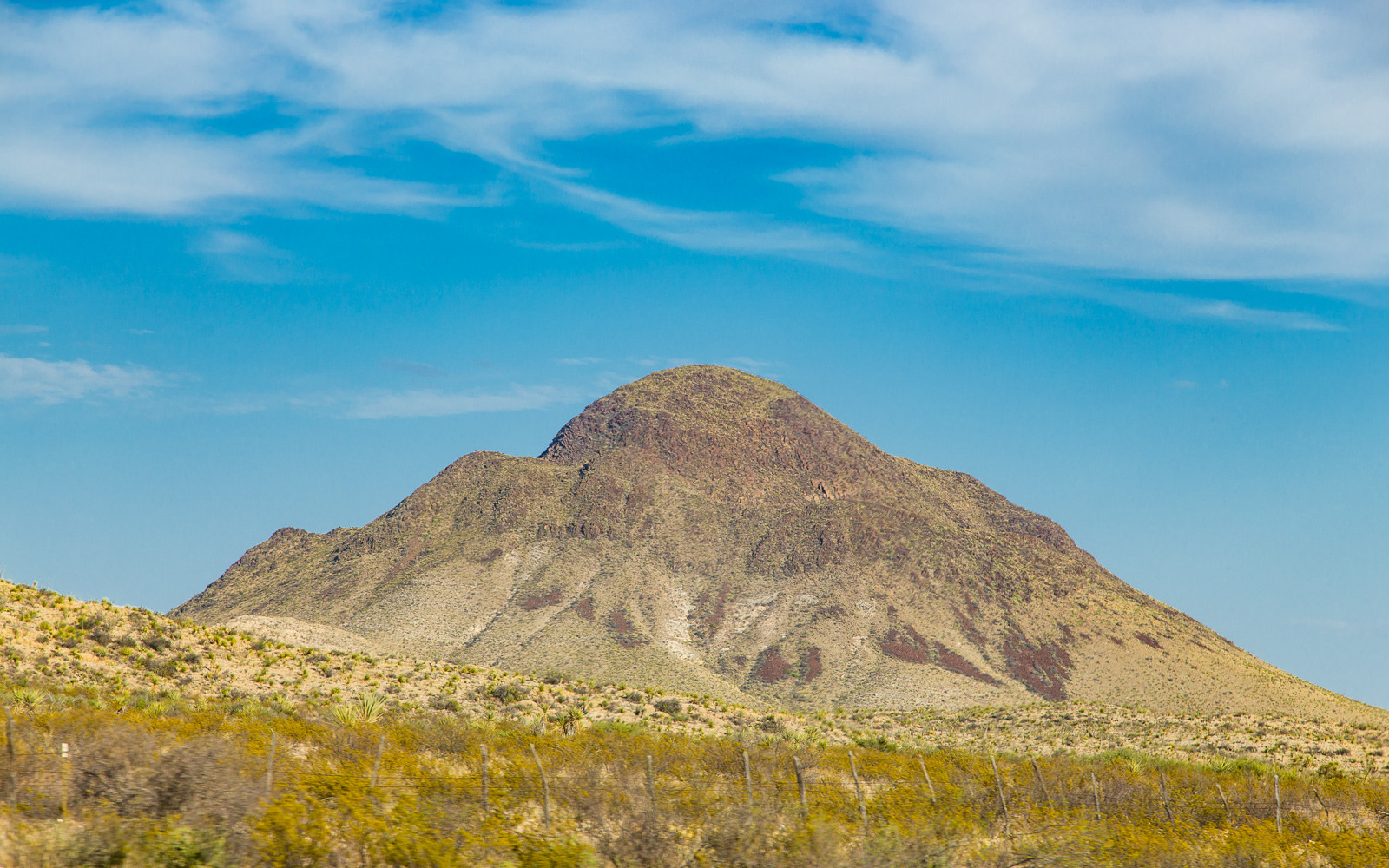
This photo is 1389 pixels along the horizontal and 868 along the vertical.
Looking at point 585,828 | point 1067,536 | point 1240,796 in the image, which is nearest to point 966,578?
point 1067,536

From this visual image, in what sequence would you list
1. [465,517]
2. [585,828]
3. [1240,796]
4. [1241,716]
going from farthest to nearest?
[465,517] < [1241,716] < [1240,796] < [585,828]

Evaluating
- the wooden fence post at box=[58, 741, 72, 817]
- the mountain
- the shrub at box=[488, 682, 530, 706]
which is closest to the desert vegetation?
the wooden fence post at box=[58, 741, 72, 817]

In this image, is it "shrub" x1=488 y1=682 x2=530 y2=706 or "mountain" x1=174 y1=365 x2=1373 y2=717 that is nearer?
"shrub" x1=488 y1=682 x2=530 y2=706

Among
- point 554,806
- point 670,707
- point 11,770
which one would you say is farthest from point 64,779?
point 670,707

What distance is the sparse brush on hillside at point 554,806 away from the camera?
473 inches

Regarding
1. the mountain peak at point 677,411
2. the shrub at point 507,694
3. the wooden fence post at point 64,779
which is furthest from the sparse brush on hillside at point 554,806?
the mountain peak at point 677,411

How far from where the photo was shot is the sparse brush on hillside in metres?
12.0

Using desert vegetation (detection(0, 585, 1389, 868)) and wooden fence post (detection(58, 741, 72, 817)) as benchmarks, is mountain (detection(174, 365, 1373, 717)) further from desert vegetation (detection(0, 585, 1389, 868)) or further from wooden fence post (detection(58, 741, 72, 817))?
wooden fence post (detection(58, 741, 72, 817))

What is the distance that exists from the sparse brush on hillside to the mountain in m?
56.7

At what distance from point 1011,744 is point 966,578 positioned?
77712 mm

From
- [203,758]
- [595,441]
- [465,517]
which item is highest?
[595,441]

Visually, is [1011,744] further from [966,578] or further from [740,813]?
[966,578]

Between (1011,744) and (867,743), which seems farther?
(1011,744)

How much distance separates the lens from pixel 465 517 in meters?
139
